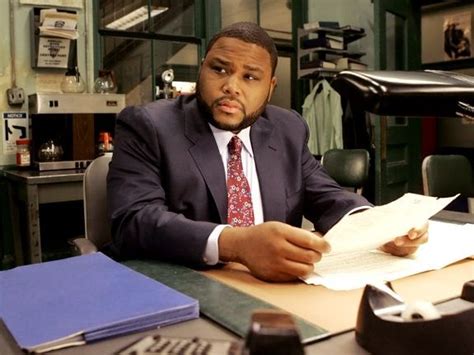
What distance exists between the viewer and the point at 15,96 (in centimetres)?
316

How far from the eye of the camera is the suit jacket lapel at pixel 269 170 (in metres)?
1.38

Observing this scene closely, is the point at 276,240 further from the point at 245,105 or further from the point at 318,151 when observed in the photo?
the point at 318,151

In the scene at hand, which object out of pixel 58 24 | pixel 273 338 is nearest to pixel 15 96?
pixel 58 24

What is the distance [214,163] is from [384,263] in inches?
18.5

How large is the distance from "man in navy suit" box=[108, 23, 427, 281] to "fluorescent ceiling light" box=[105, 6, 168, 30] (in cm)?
245

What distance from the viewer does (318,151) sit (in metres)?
4.26

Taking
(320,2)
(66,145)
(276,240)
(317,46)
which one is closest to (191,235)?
(276,240)

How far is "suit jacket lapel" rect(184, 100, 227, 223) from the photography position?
1.27 metres

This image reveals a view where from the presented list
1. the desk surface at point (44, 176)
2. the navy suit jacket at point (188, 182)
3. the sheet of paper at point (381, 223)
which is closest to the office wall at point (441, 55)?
the desk surface at point (44, 176)

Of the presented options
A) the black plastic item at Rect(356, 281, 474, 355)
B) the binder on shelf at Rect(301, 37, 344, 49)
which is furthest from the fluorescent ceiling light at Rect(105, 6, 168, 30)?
the black plastic item at Rect(356, 281, 474, 355)

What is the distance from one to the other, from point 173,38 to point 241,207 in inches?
116

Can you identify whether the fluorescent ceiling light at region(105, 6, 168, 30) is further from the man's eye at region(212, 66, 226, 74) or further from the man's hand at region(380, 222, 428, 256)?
the man's hand at region(380, 222, 428, 256)

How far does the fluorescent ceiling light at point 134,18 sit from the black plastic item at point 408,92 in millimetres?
3288

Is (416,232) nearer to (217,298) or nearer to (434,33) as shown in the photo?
(217,298)
